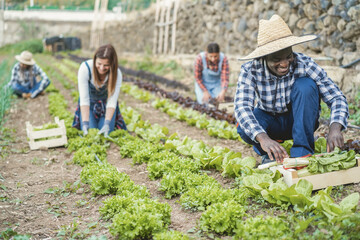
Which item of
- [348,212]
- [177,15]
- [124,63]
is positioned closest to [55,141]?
[348,212]

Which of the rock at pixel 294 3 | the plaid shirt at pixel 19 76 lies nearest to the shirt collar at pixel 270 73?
the rock at pixel 294 3

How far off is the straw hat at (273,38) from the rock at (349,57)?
349 centimetres

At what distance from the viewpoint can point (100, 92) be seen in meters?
6.04

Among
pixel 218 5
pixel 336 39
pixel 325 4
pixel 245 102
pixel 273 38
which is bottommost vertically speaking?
pixel 245 102

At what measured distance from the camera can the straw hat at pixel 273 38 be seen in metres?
3.42

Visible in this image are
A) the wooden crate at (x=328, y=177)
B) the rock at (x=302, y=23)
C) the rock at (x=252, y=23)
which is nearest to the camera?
the wooden crate at (x=328, y=177)

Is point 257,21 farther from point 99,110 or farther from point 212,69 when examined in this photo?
point 99,110

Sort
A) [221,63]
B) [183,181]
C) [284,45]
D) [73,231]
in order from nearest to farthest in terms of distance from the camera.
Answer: [73,231], [284,45], [183,181], [221,63]

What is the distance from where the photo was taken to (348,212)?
2.65 meters

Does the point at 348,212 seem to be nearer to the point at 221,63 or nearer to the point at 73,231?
the point at 73,231

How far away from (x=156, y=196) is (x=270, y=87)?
1.57 m

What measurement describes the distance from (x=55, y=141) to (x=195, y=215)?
3.25 m

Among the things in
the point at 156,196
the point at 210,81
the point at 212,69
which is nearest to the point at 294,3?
the point at 212,69

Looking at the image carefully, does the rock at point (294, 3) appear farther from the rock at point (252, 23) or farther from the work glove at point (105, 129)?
the work glove at point (105, 129)
